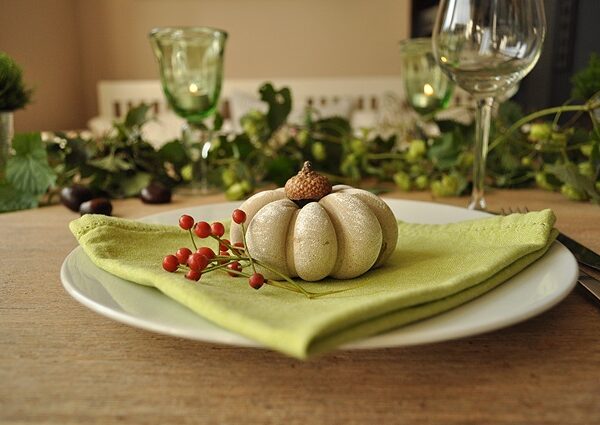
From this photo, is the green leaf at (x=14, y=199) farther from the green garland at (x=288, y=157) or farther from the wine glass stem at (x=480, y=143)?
the wine glass stem at (x=480, y=143)

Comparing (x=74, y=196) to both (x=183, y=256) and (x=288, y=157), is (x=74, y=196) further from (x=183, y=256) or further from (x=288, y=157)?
(x=183, y=256)

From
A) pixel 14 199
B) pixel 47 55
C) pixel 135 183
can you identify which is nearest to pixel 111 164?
pixel 135 183

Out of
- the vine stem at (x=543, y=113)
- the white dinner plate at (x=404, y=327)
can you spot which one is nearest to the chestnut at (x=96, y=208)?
the white dinner plate at (x=404, y=327)

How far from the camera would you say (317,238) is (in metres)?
0.37

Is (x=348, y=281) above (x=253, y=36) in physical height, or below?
below

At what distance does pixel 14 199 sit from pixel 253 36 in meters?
2.68

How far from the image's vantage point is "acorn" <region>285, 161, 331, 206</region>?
0.41 meters

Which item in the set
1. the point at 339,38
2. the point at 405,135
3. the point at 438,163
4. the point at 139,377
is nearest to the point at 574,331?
the point at 139,377

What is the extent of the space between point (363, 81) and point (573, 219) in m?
2.59

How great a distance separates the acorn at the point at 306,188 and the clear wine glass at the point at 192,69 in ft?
1.64

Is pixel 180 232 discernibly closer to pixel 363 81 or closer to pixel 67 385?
pixel 67 385

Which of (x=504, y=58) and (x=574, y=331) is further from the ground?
(x=504, y=58)

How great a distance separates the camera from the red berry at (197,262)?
35cm

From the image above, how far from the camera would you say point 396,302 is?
10.2 inches
